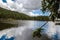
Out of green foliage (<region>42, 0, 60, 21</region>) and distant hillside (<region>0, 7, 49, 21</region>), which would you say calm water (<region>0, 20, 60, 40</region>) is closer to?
distant hillside (<region>0, 7, 49, 21</region>)

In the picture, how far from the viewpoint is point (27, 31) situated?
3553 mm

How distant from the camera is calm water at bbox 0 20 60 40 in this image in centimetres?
350

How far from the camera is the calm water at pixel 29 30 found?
3496 mm

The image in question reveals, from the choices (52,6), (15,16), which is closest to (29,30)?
(15,16)

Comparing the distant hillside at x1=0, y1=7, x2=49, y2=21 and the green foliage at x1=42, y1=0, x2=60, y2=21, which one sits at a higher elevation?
the green foliage at x1=42, y1=0, x2=60, y2=21

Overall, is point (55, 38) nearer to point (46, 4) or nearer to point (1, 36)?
point (46, 4)

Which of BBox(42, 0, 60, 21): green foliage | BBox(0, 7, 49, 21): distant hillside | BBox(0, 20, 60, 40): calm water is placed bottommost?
BBox(0, 20, 60, 40): calm water

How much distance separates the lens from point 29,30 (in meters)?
3.54

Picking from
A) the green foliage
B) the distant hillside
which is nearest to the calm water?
the distant hillside

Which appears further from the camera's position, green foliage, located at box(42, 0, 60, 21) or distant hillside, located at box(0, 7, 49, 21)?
distant hillside, located at box(0, 7, 49, 21)

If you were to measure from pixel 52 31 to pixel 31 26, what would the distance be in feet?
1.38

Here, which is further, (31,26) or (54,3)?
(31,26)

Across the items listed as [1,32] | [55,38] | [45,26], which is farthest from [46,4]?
[1,32]

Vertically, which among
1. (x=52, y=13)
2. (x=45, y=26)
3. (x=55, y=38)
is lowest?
(x=55, y=38)
